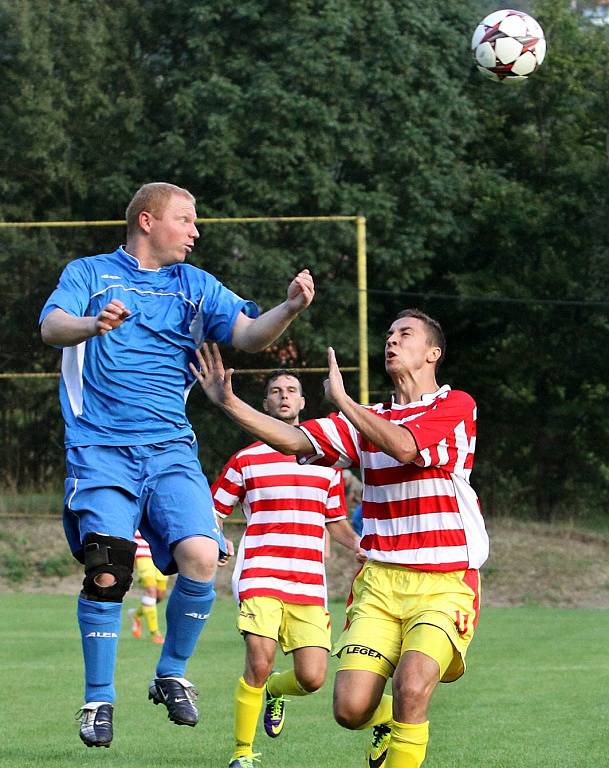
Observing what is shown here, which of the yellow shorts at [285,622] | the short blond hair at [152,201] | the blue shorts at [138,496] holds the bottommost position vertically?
the yellow shorts at [285,622]

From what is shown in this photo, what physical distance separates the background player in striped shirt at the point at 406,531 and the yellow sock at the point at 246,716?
1550mm

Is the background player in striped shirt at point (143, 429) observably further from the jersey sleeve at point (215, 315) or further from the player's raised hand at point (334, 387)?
the player's raised hand at point (334, 387)

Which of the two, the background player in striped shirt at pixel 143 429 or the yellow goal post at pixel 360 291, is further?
the yellow goal post at pixel 360 291

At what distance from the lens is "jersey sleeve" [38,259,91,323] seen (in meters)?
5.96

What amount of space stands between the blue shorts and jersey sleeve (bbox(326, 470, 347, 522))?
2445mm

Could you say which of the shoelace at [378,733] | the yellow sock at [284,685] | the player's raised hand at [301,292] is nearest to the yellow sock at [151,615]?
the yellow sock at [284,685]

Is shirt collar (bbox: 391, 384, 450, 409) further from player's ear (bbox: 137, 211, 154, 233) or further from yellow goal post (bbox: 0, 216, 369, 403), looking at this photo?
yellow goal post (bbox: 0, 216, 369, 403)

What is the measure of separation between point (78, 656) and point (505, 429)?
13099mm

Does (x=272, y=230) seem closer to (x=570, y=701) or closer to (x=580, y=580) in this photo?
(x=580, y=580)

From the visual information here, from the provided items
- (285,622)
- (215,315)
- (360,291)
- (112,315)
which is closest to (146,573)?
(360,291)

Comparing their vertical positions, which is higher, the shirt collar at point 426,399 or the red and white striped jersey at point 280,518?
the shirt collar at point 426,399

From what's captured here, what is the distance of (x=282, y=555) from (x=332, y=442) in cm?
210

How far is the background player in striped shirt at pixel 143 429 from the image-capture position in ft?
19.7

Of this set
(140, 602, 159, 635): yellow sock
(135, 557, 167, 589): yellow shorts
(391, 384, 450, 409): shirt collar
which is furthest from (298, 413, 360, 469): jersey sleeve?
(140, 602, 159, 635): yellow sock
